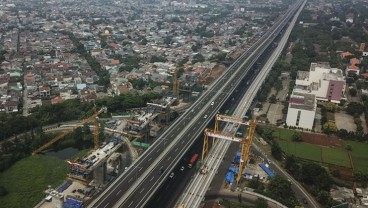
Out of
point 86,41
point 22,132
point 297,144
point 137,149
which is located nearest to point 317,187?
point 297,144

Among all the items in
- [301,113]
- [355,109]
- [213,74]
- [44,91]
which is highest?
[213,74]

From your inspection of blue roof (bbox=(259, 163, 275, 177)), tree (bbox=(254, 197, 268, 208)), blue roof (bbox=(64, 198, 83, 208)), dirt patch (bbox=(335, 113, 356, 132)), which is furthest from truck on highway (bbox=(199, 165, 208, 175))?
dirt patch (bbox=(335, 113, 356, 132))

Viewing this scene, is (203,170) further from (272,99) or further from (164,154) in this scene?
(272,99)

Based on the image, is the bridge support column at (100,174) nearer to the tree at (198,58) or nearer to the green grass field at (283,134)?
the green grass field at (283,134)

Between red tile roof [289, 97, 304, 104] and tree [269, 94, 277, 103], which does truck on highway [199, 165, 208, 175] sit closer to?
red tile roof [289, 97, 304, 104]

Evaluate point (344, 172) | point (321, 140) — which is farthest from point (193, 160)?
point (321, 140)

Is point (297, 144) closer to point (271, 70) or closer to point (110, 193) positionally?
point (110, 193)
